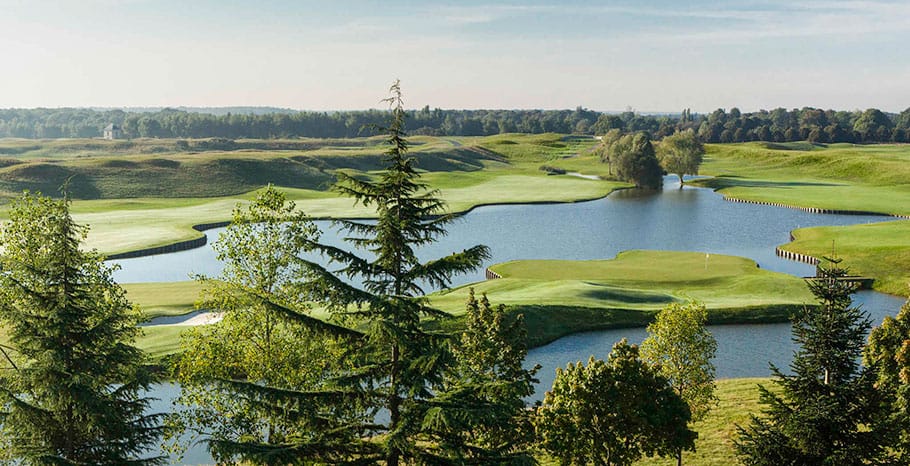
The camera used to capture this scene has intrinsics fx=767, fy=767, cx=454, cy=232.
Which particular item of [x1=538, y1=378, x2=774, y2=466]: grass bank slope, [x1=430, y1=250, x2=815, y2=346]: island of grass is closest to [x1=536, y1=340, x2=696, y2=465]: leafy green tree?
[x1=538, y1=378, x2=774, y2=466]: grass bank slope

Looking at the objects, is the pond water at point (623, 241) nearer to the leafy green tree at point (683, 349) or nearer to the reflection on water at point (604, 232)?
the reflection on water at point (604, 232)

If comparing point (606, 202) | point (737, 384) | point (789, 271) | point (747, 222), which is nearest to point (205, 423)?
point (737, 384)

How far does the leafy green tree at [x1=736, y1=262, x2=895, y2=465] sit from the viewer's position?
17672 mm

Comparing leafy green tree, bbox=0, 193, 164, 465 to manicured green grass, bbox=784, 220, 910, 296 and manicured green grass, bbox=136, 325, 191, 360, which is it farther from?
manicured green grass, bbox=784, 220, 910, 296

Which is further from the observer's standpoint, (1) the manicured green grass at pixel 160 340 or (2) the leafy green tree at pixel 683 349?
(1) the manicured green grass at pixel 160 340

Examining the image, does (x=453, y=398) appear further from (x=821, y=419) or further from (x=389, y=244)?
(x=821, y=419)

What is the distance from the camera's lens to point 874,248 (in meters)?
73.6

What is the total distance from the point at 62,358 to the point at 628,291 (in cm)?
4671

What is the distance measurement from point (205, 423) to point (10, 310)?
19.3 ft

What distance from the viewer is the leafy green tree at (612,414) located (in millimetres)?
22375

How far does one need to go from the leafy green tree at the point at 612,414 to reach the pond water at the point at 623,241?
17.0 meters

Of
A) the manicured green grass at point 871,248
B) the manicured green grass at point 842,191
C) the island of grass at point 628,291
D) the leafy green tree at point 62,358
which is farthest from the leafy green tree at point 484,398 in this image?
the manicured green grass at point 871,248

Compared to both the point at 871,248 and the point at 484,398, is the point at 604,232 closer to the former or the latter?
the point at 871,248

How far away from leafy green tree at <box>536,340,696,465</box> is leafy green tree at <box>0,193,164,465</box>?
11.6 metres
